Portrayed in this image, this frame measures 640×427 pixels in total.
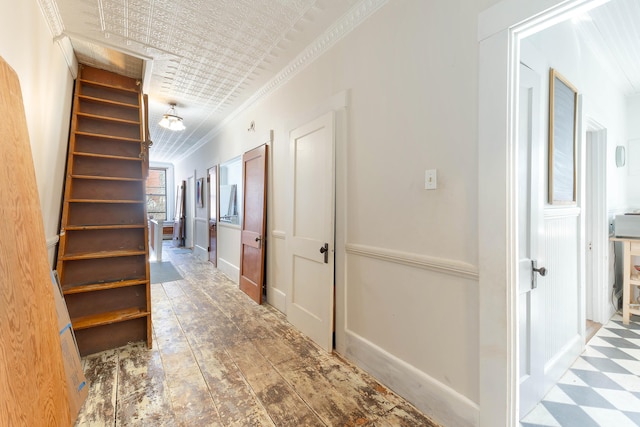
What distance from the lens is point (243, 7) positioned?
2043 millimetres

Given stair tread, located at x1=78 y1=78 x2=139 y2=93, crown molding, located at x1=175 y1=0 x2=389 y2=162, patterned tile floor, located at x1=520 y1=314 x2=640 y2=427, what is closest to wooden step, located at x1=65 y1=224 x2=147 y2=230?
stair tread, located at x1=78 y1=78 x2=139 y2=93

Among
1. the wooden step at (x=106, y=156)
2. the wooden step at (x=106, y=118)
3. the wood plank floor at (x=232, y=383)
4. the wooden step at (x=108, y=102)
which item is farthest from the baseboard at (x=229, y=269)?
the wooden step at (x=108, y=102)

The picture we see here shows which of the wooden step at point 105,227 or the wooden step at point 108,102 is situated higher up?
the wooden step at point 108,102

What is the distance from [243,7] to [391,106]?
4.32 ft

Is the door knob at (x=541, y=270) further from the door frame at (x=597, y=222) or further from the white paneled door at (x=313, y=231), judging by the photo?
the door frame at (x=597, y=222)

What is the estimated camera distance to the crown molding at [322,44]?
6.59 ft

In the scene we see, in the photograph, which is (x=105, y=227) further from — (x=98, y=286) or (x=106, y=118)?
(x=106, y=118)

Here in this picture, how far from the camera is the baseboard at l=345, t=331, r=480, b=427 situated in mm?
1475

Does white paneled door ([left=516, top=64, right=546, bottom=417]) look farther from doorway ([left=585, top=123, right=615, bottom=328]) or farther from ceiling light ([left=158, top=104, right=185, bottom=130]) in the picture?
ceiling light ([left=158, top=104, right=185, bottom=130])

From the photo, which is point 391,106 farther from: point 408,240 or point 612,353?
point 612,353

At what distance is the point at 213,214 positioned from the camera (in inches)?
231

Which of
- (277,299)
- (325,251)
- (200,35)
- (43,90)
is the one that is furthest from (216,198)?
(325,251)

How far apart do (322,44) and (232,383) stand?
110 inches

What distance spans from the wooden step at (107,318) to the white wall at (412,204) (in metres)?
1.77
